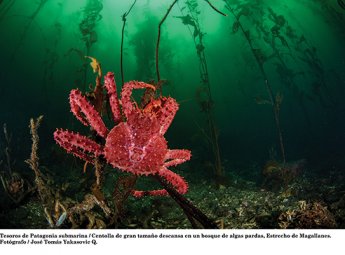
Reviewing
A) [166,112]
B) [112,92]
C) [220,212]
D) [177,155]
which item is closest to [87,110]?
[112,92]

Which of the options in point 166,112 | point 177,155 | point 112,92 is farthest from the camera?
point 177,155

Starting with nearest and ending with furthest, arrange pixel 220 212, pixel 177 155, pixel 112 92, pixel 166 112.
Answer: pixel 112 92
pixel 166 112
pixel 177 155
pixel 220 212

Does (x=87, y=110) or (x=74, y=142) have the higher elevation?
(x=87, y=110)

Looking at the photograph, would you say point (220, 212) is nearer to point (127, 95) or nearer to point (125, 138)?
point (125, 138)

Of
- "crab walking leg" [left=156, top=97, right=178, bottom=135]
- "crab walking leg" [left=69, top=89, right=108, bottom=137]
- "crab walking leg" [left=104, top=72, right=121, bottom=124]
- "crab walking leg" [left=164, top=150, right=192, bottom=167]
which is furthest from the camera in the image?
"crab walking leg" [left=164, top=150, right=192, bottom=167]

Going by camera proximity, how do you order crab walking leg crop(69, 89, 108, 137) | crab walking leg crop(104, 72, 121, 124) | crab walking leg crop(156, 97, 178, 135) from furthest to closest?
crab walking leg crop(156, 97, 178, 135), crab walking leg crop(104, 72, 121, 124), crab walking leg crop(69, 89, 108, 137)

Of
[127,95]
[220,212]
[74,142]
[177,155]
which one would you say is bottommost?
[220,212]

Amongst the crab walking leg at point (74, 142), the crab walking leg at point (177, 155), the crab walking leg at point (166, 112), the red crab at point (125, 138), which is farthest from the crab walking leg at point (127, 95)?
the crab walking leg at point (177, 155)

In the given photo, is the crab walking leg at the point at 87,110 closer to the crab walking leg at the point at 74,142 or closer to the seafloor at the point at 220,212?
the crab walking leg at the point at 74,142

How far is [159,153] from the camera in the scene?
2932mm

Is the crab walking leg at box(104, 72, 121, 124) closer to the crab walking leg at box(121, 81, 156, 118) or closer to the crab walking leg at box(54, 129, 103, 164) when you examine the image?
the crab walking leg at box(121, 81, 156, 118)

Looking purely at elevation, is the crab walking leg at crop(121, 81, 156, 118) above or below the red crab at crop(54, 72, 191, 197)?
above

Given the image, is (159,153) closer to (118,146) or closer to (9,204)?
(118,146)

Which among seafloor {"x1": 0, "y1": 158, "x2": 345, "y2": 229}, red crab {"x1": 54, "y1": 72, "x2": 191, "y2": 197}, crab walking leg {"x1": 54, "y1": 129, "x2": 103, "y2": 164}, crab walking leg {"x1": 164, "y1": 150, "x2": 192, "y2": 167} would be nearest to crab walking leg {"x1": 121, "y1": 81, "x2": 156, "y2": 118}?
red crab {"x1": 54, "y1": 72, "x2": 191, "y2": 197}
